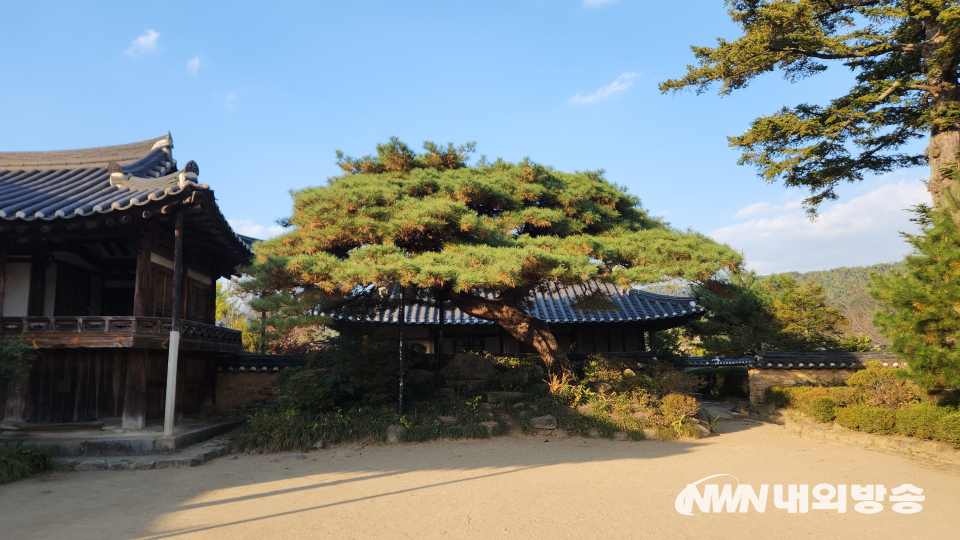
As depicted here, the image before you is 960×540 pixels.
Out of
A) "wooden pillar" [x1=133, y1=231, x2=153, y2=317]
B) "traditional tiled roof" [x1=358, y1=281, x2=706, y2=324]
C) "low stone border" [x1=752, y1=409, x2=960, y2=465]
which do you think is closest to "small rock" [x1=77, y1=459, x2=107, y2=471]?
"wooden pillar" [x1=133, y1=231, x2=153, y2=317]

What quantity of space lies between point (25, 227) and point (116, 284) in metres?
3.55

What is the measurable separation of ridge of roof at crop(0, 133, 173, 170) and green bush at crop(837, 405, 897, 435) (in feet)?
53.3

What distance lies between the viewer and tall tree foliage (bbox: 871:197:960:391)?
8227mm

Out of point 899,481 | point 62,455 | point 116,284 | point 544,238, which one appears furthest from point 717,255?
point 116,284

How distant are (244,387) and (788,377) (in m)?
15.1

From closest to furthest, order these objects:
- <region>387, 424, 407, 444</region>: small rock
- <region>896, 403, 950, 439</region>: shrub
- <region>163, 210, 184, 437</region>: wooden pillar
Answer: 1. <region>896, 403, 950, 439</region>: shrub
2. <region>163, 210, 184, 437</region>: wooden pillar
3. <region>387, 424, 407, 444</region>: small rock

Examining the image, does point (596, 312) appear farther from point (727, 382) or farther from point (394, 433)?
point (394, 433)

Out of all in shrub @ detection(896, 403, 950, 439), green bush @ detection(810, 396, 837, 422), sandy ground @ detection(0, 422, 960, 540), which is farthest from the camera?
green bush @ detection(810, 396, 837, 422)

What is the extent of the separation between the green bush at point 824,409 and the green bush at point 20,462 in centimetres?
1471

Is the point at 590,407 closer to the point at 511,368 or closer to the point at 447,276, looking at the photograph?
the point at 511,368

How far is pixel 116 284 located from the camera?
39.6ft

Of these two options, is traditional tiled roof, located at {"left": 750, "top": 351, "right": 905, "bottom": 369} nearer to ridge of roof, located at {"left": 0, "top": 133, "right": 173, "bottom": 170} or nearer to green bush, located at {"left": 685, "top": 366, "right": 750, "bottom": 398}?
green bush, located at {"left": 685, "top": 366, "right": 750, "bottom": 398}

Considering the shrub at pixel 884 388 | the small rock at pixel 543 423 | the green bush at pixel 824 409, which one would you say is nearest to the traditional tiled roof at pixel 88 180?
the small rock at pixel 543 423

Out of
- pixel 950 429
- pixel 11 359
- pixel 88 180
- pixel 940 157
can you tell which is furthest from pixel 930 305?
pixel 88 180
